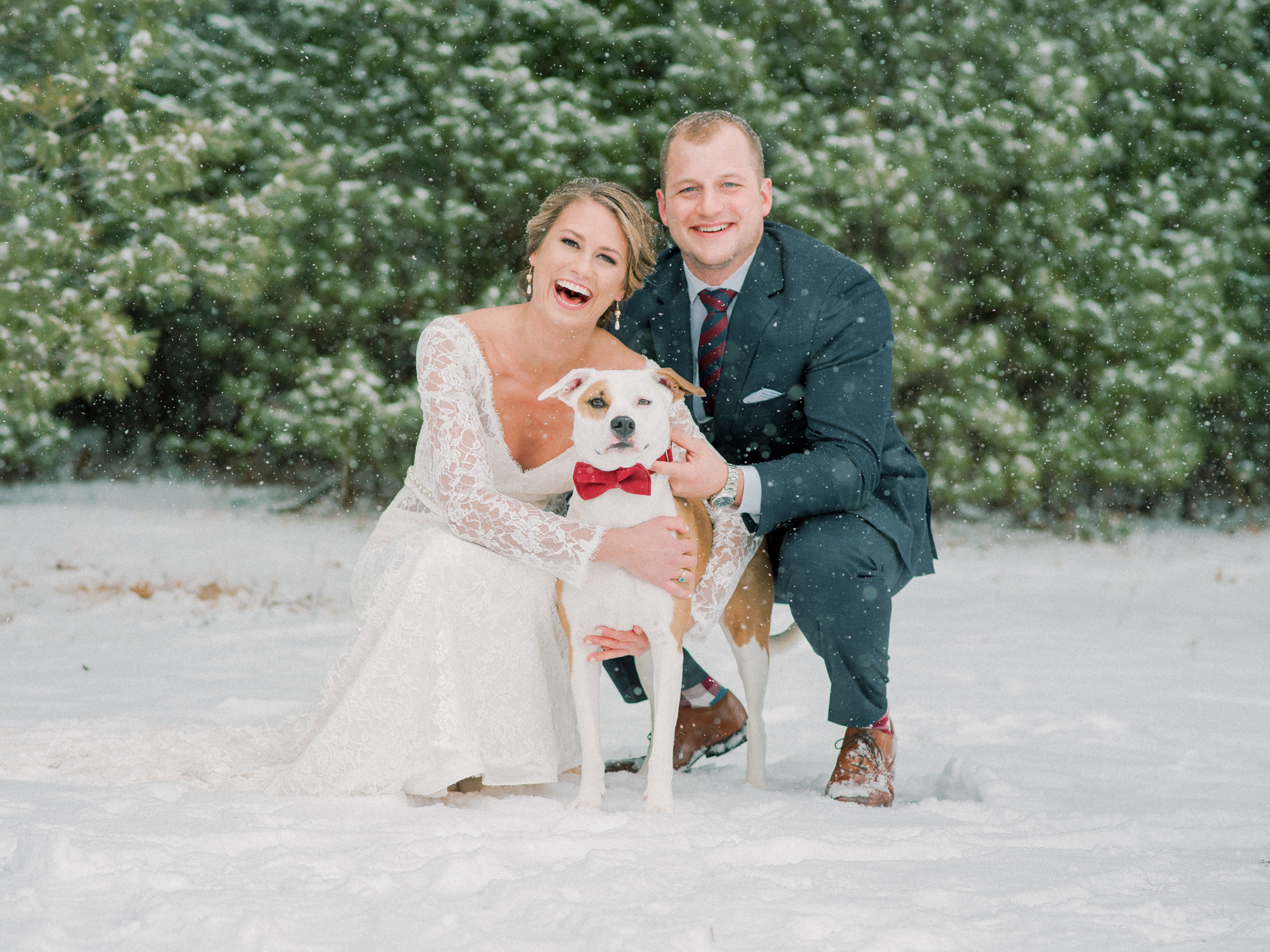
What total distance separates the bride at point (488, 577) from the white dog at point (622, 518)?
47 millimetres

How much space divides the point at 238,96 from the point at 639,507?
776 cm

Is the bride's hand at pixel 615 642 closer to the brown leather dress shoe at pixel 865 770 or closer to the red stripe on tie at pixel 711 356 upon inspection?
the brown leather dress shoe at pixel 865 770

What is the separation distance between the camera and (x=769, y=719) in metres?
4.18

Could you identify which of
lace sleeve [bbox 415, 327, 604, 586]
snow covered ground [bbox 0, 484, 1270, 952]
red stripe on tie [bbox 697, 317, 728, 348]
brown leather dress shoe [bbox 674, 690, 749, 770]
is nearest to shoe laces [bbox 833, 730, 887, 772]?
snow covered ground [bbox 0, 484, 1270, 952]

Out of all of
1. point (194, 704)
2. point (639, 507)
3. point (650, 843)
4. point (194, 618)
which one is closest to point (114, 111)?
point (194, 618)

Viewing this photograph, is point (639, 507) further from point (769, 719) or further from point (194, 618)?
point (194, 618)

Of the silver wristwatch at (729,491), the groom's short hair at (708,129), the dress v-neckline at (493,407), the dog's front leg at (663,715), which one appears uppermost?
the groom's short hair at (708,129)

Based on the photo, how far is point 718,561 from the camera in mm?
2973

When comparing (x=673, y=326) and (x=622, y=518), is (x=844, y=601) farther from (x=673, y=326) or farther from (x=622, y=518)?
(x=673, y=326)

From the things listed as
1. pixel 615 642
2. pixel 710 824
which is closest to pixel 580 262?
pixel 615 642

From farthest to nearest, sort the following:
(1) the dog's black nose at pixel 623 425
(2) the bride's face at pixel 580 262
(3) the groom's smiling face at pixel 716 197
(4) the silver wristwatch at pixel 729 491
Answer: (3) the groom's smiling face at pixel 716 197
(2) the bride's face at pixel 580 262
(4) the silver wristwatch at pixel 729 491
(1) the dog's black nose at pixel 623 425

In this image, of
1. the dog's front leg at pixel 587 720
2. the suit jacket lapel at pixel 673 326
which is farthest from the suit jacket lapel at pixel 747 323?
the dog's front leg at pixel 587 720

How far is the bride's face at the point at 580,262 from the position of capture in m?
3.02

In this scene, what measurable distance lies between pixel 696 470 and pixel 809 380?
0.61 metres
